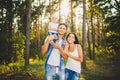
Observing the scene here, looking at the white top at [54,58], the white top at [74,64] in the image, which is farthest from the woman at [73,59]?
the white top at [54,58]

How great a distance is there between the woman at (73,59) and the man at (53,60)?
0.15m

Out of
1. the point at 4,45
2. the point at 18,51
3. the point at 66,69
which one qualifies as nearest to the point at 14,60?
the point at 18,51

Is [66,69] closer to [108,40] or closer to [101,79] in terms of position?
[101,79]

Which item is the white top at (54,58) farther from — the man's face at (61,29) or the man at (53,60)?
the man's face at (61,29)

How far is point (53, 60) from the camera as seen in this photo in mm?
5895

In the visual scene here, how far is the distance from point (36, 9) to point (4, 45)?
1351cm

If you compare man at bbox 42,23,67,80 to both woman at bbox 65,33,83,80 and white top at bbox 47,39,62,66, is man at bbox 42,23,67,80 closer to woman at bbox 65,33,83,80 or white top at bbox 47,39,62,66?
white top at bbox 47,39,62,66

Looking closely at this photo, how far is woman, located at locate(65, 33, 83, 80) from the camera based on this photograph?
591 cm

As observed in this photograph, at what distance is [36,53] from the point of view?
32188 millimetres

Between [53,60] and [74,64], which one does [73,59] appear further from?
[53,60]

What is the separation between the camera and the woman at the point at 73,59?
5.91 meters

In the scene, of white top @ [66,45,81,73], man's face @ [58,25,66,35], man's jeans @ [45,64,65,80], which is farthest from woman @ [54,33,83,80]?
man's face @ [58,25,66,35]

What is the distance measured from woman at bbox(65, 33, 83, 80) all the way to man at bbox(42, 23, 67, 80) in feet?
0.48

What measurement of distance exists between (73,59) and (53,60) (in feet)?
1.47
